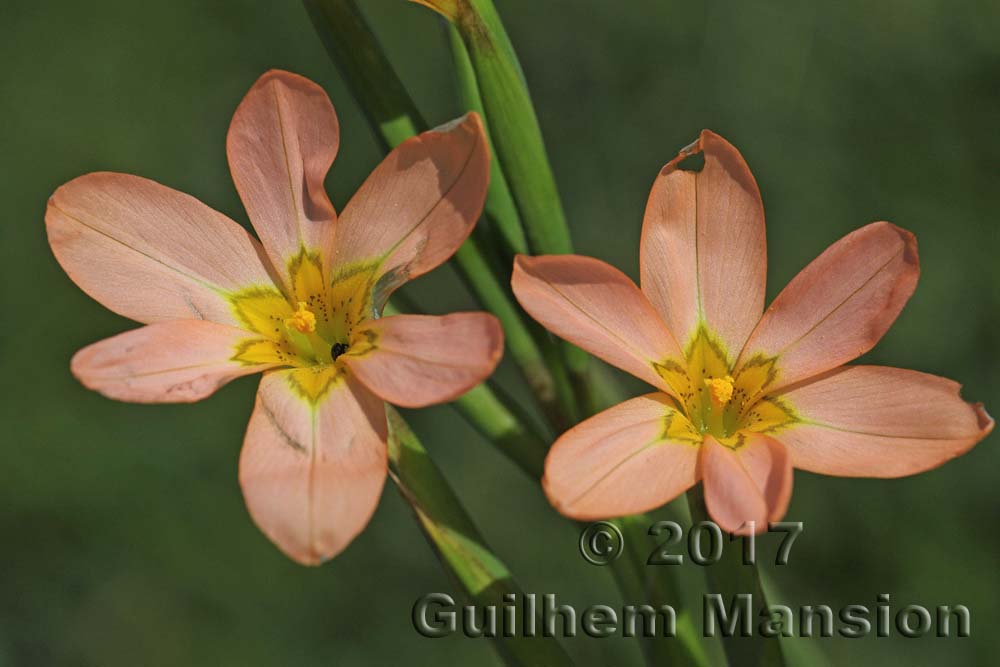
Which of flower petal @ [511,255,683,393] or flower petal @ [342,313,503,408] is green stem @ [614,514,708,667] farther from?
Answer: flower petal @ [342,313,503,408]

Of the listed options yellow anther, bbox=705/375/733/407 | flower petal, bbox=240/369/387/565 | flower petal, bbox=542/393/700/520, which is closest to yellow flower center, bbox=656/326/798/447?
yellow anther, bbox=705/375/733/407

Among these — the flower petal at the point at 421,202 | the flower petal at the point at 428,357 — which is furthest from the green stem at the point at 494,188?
the flower petal at the point at 428,357

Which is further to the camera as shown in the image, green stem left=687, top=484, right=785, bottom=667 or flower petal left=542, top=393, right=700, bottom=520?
green stem left=687, top=484, right=785, bottom=667

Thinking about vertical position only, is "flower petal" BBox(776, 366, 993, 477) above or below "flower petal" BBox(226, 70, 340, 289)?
below

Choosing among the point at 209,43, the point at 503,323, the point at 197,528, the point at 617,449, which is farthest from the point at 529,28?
the point at 617,449

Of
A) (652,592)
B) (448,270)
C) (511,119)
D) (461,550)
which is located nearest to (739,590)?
(652,592)
